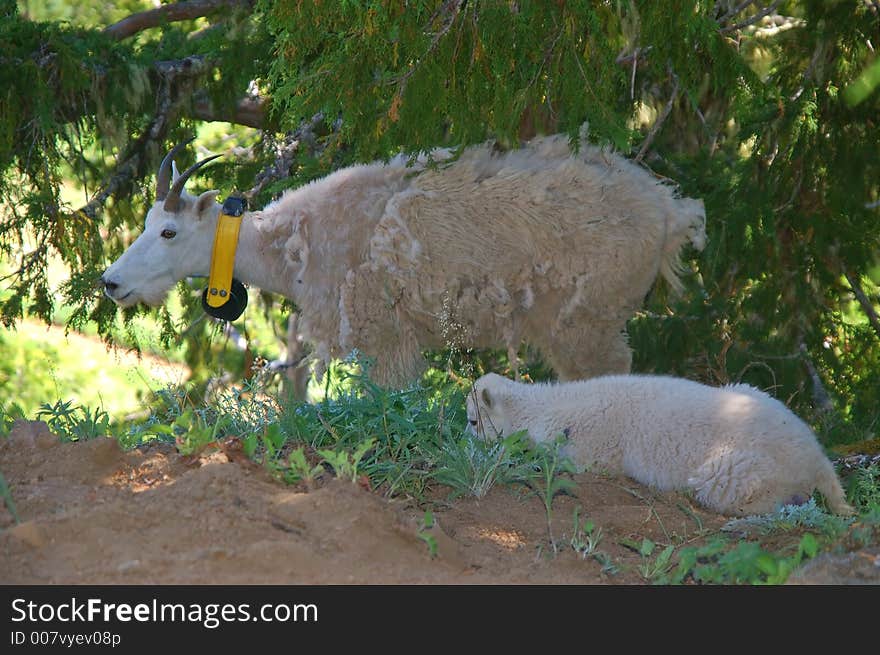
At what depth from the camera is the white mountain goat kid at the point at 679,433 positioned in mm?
4660

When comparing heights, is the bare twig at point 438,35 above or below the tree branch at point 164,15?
above

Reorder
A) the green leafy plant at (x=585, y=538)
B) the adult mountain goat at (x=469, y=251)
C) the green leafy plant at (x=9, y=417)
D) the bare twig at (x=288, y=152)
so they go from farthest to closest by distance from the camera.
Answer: the bare twig at (x=288, y=152), the adult mountain goat at (x=469, y=251), the green leafy plant at (x=9, y=417), the green leafy plant at (x=585, y=538)

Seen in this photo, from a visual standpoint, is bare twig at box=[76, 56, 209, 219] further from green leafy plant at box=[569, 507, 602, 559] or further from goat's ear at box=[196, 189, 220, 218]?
green leafy plant at box=[569, 507, 602, 559]

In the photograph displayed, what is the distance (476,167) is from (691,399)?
2.38 m

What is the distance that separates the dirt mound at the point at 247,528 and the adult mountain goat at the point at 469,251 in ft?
7.25

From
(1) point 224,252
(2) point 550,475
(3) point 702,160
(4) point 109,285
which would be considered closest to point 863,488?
(2) point 550,475

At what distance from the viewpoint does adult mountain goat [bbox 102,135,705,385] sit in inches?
253

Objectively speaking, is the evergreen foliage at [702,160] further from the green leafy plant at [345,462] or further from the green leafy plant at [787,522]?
the green leafy plant at [787,522]

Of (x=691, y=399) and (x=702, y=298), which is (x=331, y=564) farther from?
(x=702, y=298)

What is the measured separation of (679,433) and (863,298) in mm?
3604

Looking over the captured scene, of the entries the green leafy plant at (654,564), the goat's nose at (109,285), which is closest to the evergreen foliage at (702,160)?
the goat's nose at (109,285)

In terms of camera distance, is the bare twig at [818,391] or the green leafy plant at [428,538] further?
the bare twig at [818,391]

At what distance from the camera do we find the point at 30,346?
52.1 feet

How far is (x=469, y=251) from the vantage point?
21.1 ft
